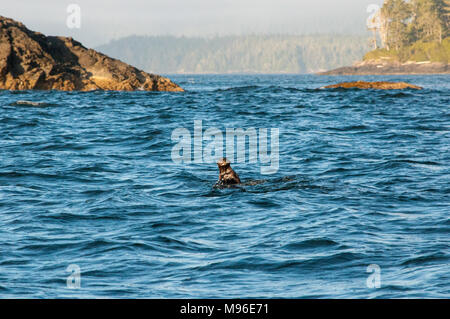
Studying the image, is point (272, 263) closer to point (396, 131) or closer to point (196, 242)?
point (196, 242)

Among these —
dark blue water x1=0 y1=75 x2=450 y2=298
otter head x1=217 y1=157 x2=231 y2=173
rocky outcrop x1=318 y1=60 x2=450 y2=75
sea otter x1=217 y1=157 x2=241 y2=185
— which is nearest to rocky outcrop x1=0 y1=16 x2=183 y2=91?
dark blue water x1=0 y1=75 x2=450 y2=298

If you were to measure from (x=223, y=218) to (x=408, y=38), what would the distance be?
15108 cm

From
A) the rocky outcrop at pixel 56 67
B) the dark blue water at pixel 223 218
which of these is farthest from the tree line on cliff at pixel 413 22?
the dark blue water at pixel 223 218

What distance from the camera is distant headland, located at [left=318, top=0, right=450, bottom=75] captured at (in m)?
140

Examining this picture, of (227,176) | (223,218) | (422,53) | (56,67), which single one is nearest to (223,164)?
(227,176)

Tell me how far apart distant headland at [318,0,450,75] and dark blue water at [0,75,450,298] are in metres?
124

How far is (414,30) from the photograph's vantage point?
154 m

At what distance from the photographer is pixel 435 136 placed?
64.7ft

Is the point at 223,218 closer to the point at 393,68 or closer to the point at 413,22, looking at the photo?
the point at 393,68

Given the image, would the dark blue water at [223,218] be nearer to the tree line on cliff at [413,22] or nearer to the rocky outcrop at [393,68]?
the rocky outcrop at [393,68]

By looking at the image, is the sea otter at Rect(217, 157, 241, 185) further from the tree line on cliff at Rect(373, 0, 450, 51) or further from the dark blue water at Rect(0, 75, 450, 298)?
the tree line on cliff at Rect(373, 0, 450, 51)

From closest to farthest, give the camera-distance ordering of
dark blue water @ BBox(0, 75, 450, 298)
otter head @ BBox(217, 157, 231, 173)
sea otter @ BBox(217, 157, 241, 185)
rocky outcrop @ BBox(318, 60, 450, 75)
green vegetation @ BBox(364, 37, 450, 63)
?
dark blue water @ BBox(0, 75, 450, 298) < otter head @ BBox(217, 157, 231, 173) < sea otter @ BBox(217, 157, 241, 185) < rocky outcrop @ BBox(318, 60, 450, 75) < green vegetation @ BBox(364, 37, 450, 63)

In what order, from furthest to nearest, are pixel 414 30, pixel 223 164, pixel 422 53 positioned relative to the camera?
1. pixel 414 30
2. pixel 422 53
3. pixel 223 164
